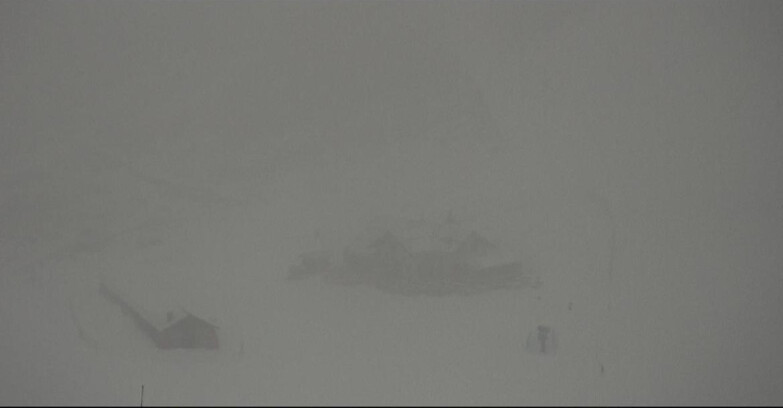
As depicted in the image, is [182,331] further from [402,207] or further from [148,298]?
[402,207]

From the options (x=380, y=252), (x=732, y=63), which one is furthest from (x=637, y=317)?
(x=732, y=63)

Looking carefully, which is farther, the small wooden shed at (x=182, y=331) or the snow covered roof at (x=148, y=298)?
the snow covered roof at (x=148, y=298)

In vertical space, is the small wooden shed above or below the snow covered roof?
below

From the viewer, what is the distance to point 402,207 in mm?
26984

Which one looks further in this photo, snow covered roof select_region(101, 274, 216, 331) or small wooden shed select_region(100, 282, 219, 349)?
snow covered roof select_region(101, 274, 216, 331)

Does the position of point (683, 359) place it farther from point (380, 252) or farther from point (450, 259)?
point (380, 252)

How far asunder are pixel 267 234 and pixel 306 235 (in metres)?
1.40

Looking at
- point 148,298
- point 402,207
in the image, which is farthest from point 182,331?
point 402,207

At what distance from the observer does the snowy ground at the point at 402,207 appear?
16062mm

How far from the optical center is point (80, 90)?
33906 millimetres

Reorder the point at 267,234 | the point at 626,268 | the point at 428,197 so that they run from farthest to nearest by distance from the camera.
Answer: the point at 428,197 → the point at 267,234 → the point at 626,268

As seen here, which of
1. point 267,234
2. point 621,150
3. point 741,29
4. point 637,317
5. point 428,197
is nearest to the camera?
point 637,317

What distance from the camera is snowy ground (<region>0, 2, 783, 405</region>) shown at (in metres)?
16.1

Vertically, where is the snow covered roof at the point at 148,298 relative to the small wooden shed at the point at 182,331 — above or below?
above
